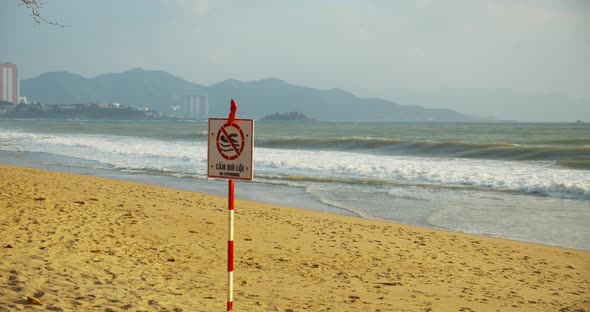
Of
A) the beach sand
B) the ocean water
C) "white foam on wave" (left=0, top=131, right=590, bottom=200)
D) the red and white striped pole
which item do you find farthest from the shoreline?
the red and white striped pole

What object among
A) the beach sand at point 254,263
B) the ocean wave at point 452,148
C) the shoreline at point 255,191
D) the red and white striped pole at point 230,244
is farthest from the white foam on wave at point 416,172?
the red and white striped pole at point 230,244

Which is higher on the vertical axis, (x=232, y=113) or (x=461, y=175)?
(x=232, y=113)

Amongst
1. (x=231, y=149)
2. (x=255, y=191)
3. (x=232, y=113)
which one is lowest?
(x=255, y=191)

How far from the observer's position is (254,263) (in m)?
7.72

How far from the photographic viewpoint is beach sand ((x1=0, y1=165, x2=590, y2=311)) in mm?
5887

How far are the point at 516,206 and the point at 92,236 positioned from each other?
10.9 m

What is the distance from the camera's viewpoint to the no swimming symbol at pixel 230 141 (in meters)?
4.82

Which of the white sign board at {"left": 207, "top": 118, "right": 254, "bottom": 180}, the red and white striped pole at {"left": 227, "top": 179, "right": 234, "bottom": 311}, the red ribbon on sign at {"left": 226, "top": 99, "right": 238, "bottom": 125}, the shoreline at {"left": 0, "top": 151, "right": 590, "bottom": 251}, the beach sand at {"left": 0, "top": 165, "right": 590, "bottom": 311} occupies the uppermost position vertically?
the red ribbon on sign at {"left": 226, "top": 99, "right": 238, "bottom": 125}

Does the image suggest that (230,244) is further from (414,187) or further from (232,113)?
(414,187)

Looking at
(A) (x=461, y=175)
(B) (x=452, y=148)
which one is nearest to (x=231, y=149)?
(A) (x=461, y=175)

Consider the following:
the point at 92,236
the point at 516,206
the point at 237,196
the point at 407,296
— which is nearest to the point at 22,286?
the point at 92,236

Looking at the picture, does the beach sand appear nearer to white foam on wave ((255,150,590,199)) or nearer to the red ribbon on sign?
the red ribbon on sign

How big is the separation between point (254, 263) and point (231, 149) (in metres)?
3.26

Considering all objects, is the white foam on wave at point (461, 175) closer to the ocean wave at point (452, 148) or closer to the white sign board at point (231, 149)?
the ocean wave at point (452, 148)
